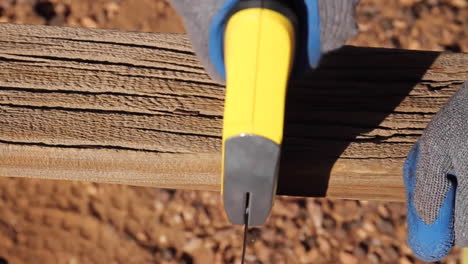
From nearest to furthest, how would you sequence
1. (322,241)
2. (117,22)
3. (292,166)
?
1. (292,166)
2. (322,241)
3. (117,22)

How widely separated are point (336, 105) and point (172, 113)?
0.21 metres

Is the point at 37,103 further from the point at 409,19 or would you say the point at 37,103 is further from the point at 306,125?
the point at 409,19

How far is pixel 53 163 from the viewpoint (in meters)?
0.73

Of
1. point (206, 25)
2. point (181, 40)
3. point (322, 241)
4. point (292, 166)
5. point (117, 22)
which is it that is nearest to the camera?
point (206, 25)

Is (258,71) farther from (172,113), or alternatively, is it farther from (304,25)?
(172,113)

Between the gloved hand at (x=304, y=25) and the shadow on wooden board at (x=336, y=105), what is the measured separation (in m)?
0.12

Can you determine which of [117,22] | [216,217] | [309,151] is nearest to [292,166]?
→ [309,151]

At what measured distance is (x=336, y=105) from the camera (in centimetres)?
77

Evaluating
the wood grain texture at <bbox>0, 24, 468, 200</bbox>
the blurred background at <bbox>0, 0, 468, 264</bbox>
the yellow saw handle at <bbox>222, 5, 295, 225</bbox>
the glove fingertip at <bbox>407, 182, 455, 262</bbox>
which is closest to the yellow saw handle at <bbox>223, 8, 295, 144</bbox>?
the yellow saw handle at <bbox>222, 5, 295, 225</bbox>

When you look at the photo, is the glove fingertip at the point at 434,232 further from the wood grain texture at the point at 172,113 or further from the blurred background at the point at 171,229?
the blurred background at the point at 171,229

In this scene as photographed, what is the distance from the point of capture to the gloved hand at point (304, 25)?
0.60 meters

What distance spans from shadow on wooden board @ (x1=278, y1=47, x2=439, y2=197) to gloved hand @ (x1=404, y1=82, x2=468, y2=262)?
0.06 m

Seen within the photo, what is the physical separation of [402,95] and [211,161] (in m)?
0.28

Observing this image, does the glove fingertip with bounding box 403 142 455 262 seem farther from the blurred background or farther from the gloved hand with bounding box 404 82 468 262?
the blurred background
